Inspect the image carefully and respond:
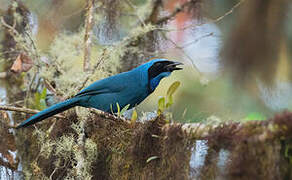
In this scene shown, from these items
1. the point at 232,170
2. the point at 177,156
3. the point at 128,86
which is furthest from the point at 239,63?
the point at 232,170

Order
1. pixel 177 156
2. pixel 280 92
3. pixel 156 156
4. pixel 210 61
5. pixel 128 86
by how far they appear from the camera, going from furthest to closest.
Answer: pixel 210 61 → pixel 128 86 → pixel 280 92 → pixel 156 156 → pixel 177 156

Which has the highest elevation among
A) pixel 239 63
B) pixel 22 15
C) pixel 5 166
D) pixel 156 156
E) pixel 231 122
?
pixel 22 15

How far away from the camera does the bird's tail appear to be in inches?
113

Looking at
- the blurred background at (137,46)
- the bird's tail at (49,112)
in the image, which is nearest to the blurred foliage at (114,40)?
the blurred background at (137,46)

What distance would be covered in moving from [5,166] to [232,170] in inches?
76.3

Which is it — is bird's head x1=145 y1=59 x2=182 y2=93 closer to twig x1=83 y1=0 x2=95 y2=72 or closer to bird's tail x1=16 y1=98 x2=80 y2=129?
twig x1=83 y1=0 x2=95 y2=72

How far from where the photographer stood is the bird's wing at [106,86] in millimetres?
3297

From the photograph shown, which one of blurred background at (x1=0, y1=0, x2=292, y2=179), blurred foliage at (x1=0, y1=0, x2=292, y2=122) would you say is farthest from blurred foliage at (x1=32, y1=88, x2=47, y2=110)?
blurred foliage at (x1=0, y1=0, x2=292, y2=122)

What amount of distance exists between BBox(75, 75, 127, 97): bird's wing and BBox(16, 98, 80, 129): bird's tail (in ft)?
0.71

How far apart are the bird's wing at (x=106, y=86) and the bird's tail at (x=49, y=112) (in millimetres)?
216

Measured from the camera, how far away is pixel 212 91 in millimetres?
5148

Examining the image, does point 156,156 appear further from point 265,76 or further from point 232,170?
point 265,76

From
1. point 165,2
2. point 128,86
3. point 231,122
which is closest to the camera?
point 231,122

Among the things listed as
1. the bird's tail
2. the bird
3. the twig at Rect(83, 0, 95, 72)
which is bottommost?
the bird's tail
